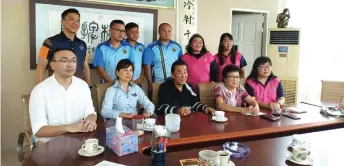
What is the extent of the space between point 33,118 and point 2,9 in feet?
5.71

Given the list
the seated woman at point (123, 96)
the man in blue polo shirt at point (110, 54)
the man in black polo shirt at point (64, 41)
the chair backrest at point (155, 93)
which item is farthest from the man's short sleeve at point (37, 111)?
the man in blue polo shirt at point (110, 54)

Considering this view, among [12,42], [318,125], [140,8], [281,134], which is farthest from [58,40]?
[318,125]

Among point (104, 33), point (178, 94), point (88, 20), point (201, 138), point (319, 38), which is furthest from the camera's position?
point (319, 38)

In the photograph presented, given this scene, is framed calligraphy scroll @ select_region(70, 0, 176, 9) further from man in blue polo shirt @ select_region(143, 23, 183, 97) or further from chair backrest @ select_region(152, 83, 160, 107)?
chair backrest @ select_region(152, 83, 160, 107)

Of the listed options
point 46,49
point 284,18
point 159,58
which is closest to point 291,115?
point 159,58

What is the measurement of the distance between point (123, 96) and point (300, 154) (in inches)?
56.2

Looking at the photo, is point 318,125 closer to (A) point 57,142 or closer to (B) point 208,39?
(A) point 57,142

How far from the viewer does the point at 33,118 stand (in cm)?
186

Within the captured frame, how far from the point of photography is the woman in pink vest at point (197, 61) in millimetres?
3273

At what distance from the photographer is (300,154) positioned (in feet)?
4.67

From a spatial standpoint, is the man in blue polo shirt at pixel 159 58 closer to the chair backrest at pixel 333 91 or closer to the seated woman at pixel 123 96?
the seated woman at pixel 123 96

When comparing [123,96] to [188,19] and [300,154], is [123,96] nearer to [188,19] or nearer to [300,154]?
[300,154]

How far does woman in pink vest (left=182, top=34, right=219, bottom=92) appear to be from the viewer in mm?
3273

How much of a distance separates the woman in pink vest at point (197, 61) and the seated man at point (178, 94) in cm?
60
